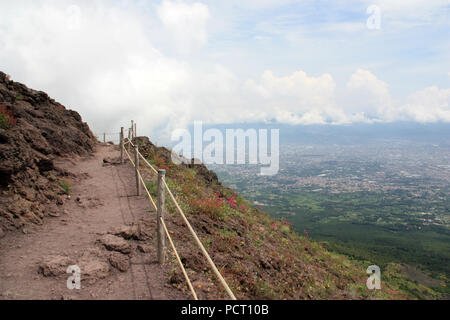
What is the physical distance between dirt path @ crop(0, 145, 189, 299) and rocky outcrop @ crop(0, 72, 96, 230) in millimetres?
634

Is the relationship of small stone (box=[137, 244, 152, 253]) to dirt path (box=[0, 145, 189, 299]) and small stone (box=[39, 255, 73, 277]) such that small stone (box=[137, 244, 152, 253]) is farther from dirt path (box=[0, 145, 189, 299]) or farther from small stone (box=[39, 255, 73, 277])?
small stone (box=[39, 255, 73, 277])

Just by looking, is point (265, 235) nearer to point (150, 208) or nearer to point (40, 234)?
point (150, 208)

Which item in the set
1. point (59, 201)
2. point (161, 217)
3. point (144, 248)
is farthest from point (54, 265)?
point (59, 201)

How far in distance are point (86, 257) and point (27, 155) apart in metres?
5.47

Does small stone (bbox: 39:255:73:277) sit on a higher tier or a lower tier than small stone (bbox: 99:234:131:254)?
lower

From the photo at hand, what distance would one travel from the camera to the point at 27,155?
31.6ft

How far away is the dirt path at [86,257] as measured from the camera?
5426 mm

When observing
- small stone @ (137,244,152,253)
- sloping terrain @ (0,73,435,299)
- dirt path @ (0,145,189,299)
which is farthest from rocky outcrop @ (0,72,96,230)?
small stone @ (137,244,152,253)

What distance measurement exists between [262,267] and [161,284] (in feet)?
13.5

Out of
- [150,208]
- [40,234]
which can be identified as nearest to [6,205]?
[40,234]

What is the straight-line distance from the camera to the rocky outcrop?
26.7ft

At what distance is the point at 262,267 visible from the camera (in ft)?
29.1

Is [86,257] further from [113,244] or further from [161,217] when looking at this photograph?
[161,217]

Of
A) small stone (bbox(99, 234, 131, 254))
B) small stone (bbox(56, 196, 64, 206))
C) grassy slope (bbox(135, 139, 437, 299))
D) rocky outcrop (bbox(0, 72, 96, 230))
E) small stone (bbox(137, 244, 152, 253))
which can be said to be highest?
rocky outcrop (bbox(0, 72, 96, 230))
